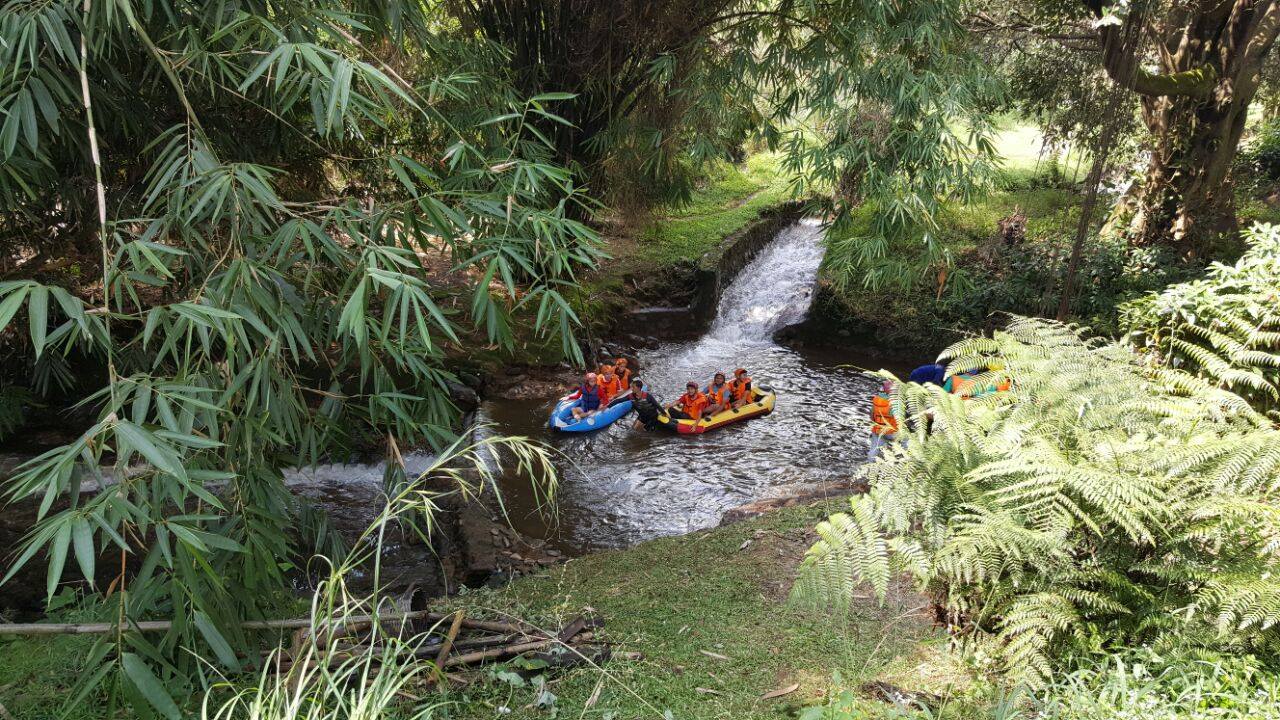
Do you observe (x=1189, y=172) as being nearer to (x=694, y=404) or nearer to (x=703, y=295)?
(x=703, y=295)

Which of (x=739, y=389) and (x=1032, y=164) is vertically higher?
(x=1032, y=164)

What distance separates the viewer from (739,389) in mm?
7918

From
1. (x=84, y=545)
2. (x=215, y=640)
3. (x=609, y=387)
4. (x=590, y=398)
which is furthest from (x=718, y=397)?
(x=84, y=545)

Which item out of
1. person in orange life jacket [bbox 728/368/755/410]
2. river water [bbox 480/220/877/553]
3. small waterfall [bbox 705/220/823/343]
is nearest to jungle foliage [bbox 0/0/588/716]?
river water [bbox 480/220/877/553]

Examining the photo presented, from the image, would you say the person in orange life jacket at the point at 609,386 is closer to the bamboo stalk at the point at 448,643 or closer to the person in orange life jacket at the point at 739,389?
the person in orange life jacket at the point at 739,389

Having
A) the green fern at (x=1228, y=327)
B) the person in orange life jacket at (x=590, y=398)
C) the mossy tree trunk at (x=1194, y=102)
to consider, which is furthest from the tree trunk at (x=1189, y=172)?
the person in orange life jacket at (x=590, y=398)

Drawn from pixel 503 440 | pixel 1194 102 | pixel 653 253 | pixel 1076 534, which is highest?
pixel 1194 102

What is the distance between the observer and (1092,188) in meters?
5.94

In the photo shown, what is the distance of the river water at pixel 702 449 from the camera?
588cm

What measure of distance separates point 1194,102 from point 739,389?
6086 mm

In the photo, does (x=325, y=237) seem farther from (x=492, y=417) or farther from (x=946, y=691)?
(x=492, y=417)

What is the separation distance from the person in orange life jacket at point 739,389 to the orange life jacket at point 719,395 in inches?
1.6

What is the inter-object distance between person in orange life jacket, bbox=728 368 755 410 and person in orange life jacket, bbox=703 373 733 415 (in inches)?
1.9

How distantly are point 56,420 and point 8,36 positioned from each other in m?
5.50
